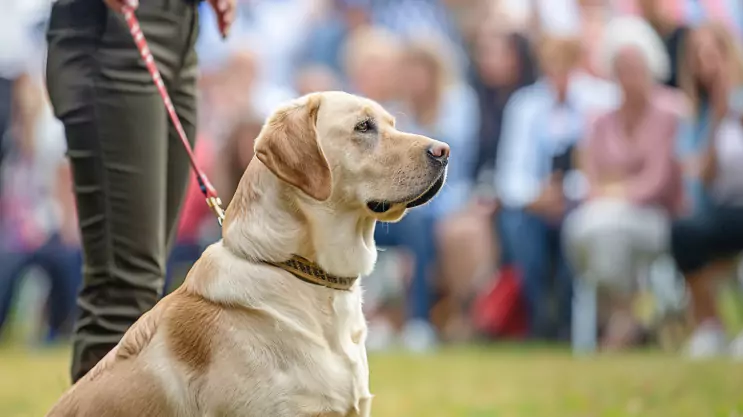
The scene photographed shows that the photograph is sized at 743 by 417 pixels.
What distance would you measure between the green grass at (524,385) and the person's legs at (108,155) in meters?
1.24

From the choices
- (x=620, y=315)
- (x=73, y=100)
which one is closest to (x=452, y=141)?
(x=620, y=315)

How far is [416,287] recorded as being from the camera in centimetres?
1010

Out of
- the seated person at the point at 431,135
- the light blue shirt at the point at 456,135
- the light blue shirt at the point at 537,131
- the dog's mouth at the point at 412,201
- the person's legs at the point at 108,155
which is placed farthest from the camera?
the light blue shirt at the point at 456,135

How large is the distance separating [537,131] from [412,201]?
6.82 m

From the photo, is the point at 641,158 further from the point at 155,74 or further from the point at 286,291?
the point at 286,291

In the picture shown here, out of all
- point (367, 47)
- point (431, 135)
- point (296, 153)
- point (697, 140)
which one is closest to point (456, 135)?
point (431, 135)

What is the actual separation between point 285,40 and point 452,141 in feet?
7.34

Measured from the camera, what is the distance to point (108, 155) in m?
3.75

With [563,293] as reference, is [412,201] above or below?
above

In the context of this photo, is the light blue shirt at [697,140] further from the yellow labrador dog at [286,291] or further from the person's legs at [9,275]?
the person's legs at [9,275]

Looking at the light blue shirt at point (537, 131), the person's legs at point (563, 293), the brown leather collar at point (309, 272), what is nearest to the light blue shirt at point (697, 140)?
the light blue shirt at point (537, 131)

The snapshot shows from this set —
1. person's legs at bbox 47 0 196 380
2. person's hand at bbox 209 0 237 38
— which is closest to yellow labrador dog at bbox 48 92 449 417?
person's legs at bbox 47 0 196 380

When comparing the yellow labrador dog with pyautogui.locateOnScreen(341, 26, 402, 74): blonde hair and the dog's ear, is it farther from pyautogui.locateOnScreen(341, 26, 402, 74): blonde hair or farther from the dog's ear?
pyautogui.locateOnScreen(341, 26, 402, 74): blonde hair

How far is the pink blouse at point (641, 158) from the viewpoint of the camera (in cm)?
931
